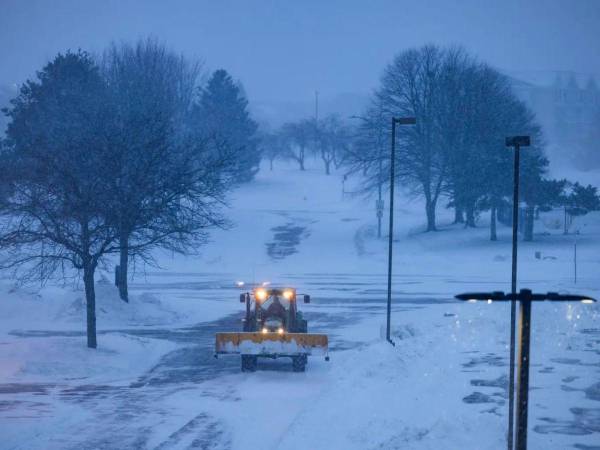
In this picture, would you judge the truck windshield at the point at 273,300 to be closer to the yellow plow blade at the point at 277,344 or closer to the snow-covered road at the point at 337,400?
the snow-covered road at the point at 337,400

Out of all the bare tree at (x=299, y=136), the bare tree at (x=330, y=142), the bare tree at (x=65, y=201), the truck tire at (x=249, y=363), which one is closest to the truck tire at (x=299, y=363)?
the truck tire at (x=249, y=363)

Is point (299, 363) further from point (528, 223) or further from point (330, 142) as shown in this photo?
point (330, 142)

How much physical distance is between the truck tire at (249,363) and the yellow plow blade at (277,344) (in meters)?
0.40

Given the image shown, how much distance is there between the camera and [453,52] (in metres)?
71.1

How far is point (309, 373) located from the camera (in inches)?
878

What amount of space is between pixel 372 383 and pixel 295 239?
49.6 metres

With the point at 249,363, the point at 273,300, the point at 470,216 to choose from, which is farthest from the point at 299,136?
the point at 249,363

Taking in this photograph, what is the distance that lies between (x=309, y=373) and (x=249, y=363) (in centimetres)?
158

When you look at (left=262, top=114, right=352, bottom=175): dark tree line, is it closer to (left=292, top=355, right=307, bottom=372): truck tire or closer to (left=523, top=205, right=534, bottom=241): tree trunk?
(left=523, top=205, right=534, bottom=241): tree trunk

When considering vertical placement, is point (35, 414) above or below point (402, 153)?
below

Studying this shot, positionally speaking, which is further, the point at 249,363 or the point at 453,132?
the point at 453,132

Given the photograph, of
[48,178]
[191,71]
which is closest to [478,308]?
[48,178]

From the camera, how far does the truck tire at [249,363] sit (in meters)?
22.3

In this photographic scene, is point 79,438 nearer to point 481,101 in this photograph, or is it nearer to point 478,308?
point 478,308
